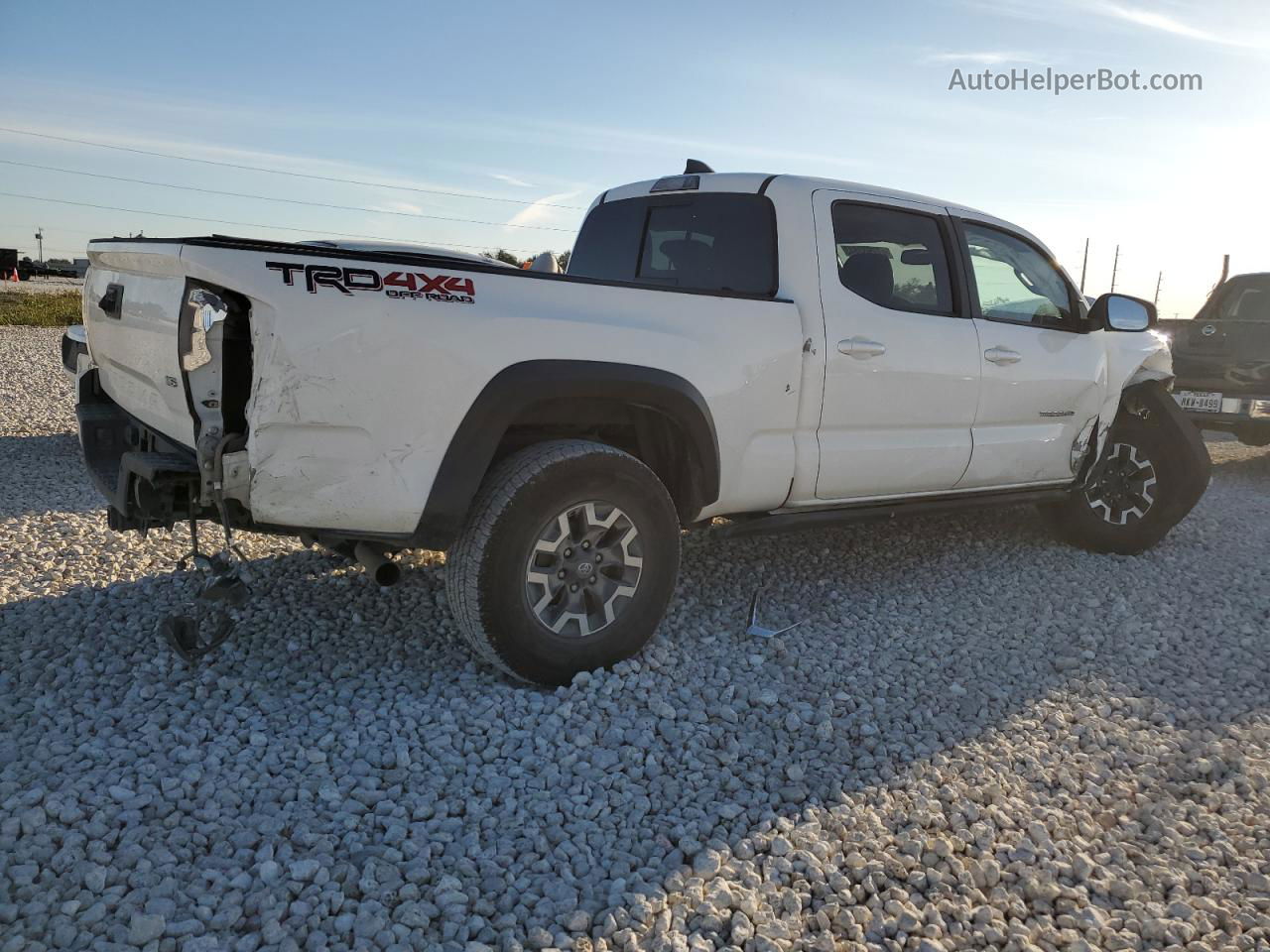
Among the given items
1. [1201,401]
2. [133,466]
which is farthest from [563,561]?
[1201,401]

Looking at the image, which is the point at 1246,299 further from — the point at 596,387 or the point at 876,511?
the point at 596,387

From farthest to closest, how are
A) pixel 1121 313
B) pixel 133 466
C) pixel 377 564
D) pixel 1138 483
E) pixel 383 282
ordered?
1. pixel 1138 483
2. pixel 1121 313
3. pixel 377 564
4. pixel 133 466
5. pixel 383 282

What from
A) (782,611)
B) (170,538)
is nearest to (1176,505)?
(782,611)

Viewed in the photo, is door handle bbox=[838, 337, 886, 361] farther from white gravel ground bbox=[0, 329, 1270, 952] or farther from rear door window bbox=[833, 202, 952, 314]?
white gravel ground bbox=[0, 329, 1270, 952]

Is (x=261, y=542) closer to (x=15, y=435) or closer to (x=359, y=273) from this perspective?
(x=359, y=273)

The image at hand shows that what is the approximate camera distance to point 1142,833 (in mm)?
2895

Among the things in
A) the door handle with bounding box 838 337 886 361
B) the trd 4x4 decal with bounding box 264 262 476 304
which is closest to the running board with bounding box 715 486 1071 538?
the door handle with bounding box 838 337 886 361

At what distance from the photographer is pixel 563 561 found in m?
3.57

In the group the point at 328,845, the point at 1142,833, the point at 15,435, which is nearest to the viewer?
the point at 328,845

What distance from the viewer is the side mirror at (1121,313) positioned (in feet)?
17.2

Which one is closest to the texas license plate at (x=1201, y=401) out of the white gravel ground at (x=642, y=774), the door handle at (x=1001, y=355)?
the white gravel ground at (x=642, y=774)

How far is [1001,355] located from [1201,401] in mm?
4934

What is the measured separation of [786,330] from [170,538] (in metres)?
3.53

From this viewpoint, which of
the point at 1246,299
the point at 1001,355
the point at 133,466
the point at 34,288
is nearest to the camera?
the point at 133,466
